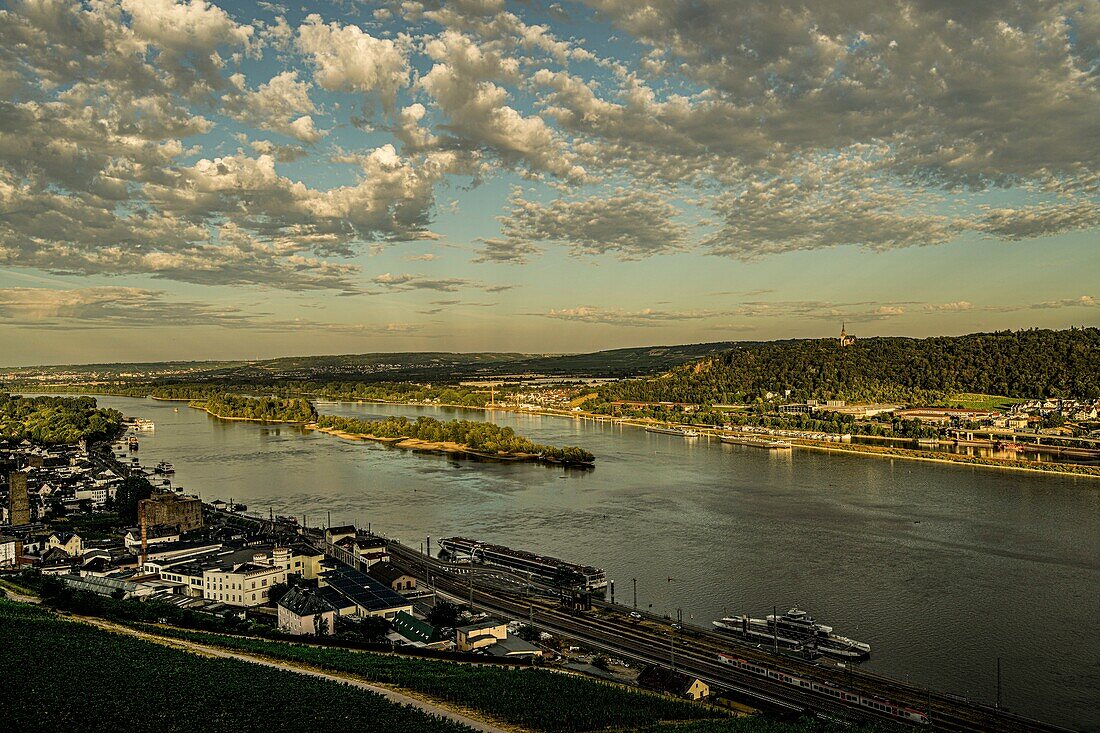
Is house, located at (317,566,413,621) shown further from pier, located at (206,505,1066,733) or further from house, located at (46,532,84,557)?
house, located at (46,532,84,557)

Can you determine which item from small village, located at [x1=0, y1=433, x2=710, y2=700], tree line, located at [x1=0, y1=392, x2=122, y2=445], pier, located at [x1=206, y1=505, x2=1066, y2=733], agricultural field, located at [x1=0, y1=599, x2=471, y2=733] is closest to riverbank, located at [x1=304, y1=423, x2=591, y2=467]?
tree line, located at [x1=0, y1=392, x2=122, y2=445]

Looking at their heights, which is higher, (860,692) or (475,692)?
(475,692)

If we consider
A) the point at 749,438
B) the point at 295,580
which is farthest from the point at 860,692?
the point at 749,438

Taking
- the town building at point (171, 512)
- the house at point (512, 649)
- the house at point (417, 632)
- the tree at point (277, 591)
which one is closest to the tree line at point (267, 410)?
the town building at point (171, 512)

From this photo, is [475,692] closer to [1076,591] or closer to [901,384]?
[1076,591]

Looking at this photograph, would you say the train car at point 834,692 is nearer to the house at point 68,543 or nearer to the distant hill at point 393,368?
the house at point 68,543

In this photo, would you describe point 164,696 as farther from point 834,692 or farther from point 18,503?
point 18,503
